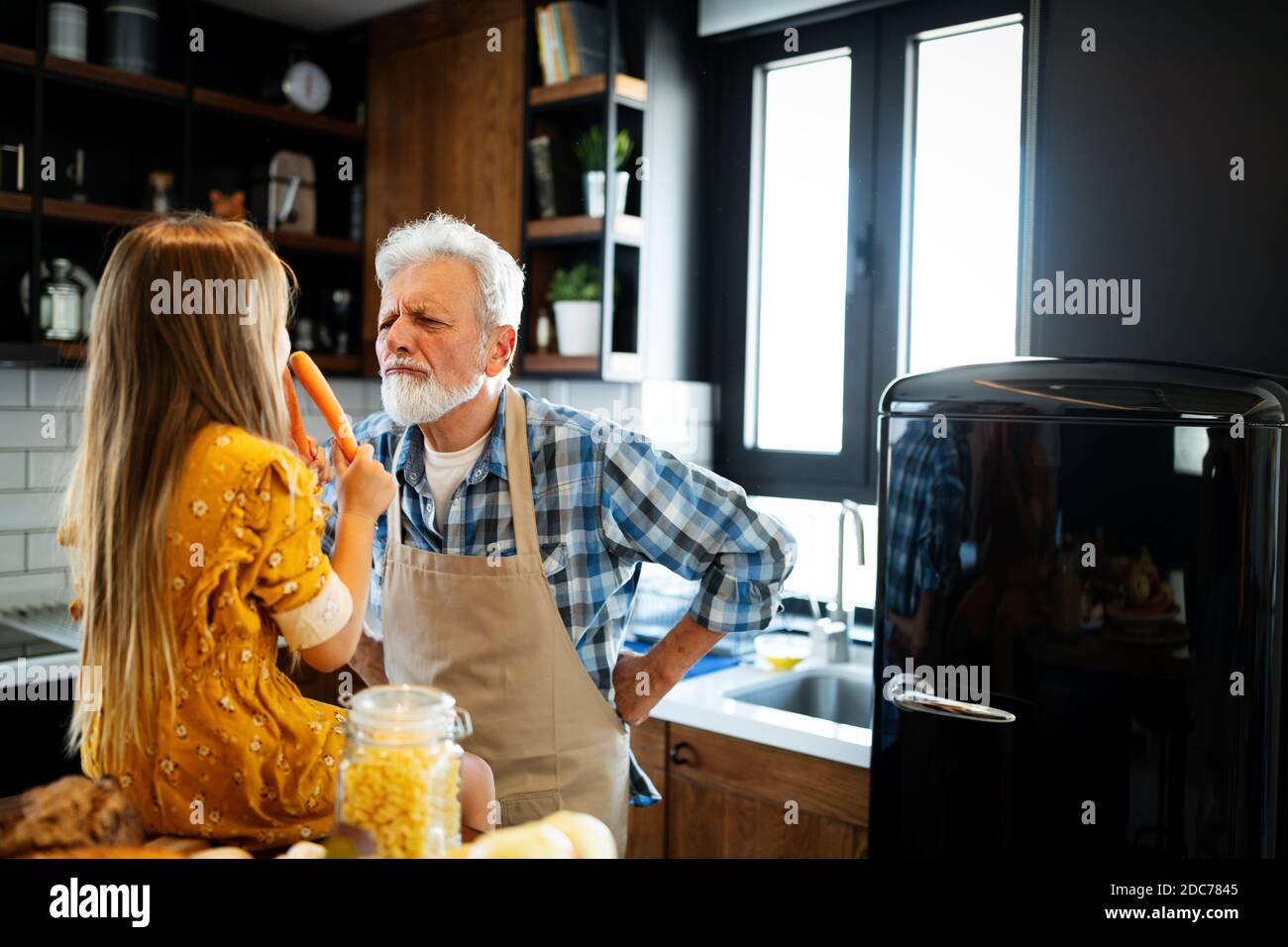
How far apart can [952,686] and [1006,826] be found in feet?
0.64

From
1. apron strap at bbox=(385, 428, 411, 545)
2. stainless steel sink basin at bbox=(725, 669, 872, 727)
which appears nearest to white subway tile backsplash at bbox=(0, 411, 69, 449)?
apron strap at bbox=(385, 428, 411, 545)

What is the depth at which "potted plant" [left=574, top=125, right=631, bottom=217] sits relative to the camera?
2.36 metres

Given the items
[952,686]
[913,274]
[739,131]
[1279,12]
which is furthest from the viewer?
[739,131]

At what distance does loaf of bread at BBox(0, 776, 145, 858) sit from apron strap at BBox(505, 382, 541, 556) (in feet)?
2.26

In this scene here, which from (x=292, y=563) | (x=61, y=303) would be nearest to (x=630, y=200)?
(x=61, y=303)

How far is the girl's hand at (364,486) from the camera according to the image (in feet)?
3.05

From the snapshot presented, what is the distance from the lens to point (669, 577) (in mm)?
2469

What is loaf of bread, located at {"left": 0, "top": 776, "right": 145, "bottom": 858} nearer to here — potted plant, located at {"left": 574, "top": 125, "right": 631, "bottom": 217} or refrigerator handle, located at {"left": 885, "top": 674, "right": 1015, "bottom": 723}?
refrigerator handle, located at {"left": 885, "top": 674, "right": 1015, "bottom": 723}

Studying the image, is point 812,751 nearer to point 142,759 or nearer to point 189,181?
point 142,759

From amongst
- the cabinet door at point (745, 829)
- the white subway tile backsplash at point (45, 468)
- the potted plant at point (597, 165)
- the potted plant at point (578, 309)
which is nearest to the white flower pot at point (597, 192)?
the potted plant at point (597, 165)

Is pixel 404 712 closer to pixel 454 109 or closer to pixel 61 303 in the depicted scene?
pixel 454 109

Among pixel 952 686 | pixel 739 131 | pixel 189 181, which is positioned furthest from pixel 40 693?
pixel 739 131

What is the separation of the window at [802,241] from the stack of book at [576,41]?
1.44 ft

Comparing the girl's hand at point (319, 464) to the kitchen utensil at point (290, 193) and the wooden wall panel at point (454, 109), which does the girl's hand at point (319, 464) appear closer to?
the wooden wall panel at point (454, 109)
